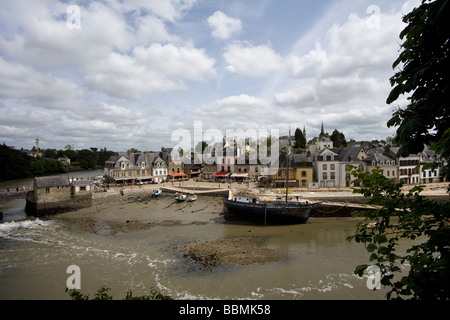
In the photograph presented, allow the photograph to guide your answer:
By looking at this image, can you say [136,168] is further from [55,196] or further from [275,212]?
[275,212]

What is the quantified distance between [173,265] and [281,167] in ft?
107

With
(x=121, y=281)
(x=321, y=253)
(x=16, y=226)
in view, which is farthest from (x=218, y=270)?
(x=16, y=226)

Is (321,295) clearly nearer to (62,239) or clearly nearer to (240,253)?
(240,253)

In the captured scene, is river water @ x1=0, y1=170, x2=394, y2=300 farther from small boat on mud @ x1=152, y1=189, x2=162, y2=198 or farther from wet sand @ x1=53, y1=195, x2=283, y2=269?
small boat on mud @ x1=152, y1=189, x2=162, y2=198

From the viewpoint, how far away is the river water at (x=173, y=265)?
44.7 feet

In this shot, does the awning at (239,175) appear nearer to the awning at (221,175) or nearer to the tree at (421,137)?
the awning at (221,175)

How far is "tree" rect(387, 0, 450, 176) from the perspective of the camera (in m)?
3.35

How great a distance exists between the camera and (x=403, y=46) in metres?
3.89

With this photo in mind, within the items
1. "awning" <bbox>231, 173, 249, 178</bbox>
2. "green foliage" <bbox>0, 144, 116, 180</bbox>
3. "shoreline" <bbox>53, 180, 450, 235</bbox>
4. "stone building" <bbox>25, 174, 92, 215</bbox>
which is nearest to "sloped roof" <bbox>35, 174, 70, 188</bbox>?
"stone building" <bbox>25, 174, 92, 215</bbox>

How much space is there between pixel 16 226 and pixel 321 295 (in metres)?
31.1

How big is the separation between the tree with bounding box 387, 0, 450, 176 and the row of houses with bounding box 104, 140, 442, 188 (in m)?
29.4

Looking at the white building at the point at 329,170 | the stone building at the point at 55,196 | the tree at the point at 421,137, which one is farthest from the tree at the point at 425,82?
the white building at the point at 329,170

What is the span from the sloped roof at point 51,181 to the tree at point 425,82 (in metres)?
39.7
